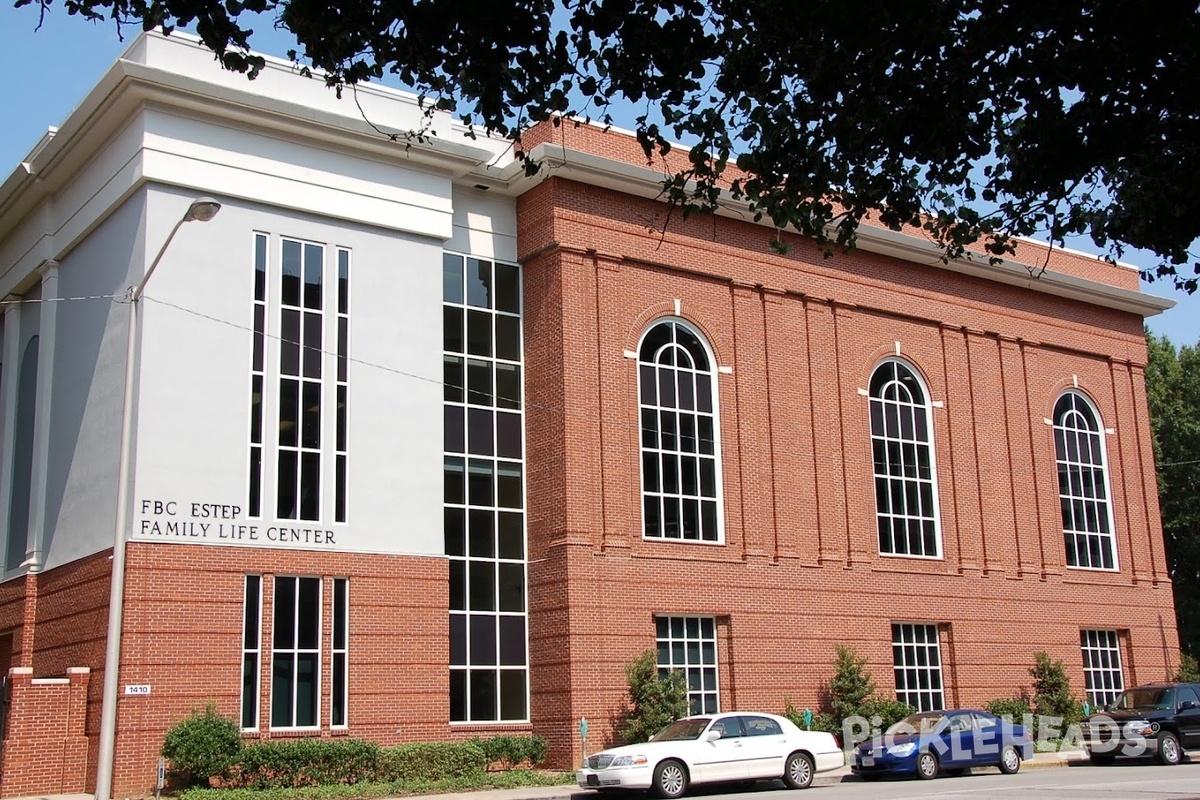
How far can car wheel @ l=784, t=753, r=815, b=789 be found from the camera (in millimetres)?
23297

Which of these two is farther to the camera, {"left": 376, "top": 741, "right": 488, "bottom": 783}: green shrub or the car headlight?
the car headlight

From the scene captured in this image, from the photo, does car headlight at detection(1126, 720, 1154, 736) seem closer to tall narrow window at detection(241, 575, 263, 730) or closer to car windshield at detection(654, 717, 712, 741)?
car windshield at detection(654, 717, 712, 741)

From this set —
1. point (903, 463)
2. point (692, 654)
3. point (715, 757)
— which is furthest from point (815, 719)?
point (715, 757)

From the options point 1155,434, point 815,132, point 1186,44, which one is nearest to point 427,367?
point 815,132

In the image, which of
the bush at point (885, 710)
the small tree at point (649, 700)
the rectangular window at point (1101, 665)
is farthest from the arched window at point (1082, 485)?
the small tree at point (649, 700)

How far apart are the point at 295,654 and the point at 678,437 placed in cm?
998

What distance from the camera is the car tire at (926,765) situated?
24844 millimetres

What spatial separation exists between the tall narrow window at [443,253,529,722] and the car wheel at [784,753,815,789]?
22.1ft

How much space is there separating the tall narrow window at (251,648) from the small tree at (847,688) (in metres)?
13.3

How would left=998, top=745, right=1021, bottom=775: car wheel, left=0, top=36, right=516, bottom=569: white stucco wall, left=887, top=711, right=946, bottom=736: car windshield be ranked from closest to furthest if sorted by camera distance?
left=0, top=36, right=516, bottom=569: white stucco wall, left=887, top=711, right=946, bottom=736: car windshield, left=998, top=745, right=1021, bottom=775: car wheel

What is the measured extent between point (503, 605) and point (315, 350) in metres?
6.64

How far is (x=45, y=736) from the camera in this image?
78.7 ft

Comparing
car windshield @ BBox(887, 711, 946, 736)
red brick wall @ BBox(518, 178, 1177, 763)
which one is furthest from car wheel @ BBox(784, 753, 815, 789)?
red brick wall @ BBox(518, 178, 1177, 763)

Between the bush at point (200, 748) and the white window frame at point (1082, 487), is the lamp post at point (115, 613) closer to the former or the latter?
the bush at point (200, 748)
